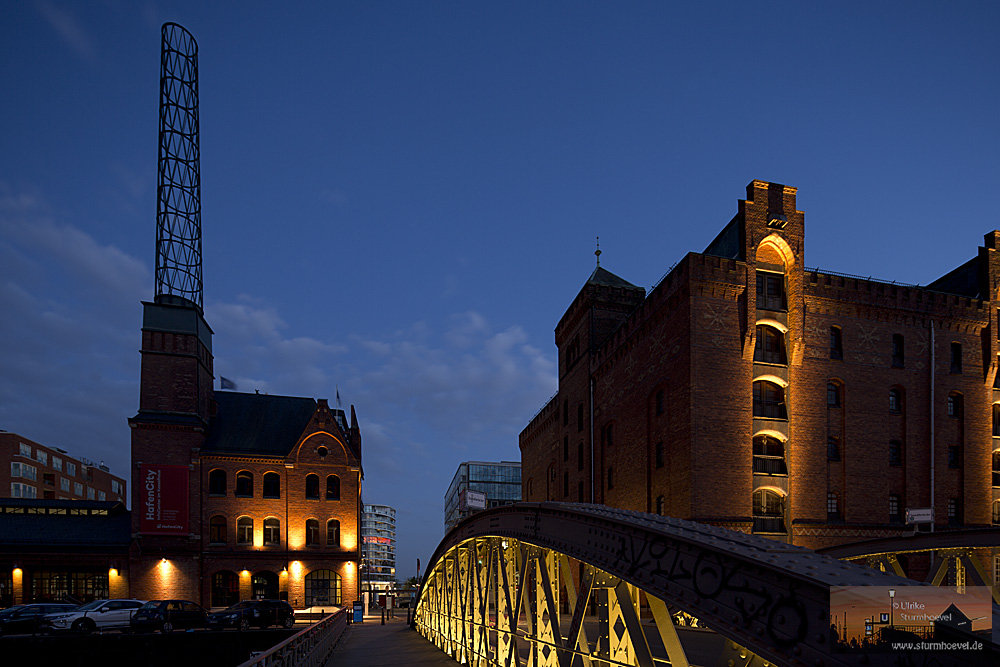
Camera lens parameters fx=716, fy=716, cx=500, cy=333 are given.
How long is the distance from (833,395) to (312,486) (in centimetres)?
3380

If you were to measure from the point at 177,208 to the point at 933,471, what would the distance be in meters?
52.1

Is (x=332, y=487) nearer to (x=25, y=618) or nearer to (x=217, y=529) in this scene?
(x=217, y=529)

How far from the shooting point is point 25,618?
95.1 feet

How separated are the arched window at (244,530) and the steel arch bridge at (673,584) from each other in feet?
131

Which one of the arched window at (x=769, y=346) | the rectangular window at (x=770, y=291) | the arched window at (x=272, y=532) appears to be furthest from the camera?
the arched window at (x=272, y=532)

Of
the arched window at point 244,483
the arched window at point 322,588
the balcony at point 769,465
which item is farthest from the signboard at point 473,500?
Result: the arched window at point 244,483

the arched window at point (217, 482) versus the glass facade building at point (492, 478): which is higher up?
the arched window at point (217, 482)

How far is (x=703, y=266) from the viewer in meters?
30.3

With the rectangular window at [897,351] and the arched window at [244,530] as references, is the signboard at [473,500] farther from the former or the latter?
the arched window at [244,530]

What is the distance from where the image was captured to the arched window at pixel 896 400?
109 ft

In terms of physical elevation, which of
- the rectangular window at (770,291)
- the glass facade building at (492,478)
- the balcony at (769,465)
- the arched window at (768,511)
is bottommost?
the glass facade building at (492,478)

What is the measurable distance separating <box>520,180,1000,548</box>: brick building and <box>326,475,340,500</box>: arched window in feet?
73.5

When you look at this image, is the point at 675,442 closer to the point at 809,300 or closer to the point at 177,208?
the point at 809,300

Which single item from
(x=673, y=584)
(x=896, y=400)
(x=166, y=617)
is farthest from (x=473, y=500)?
(x=896, y=400)
